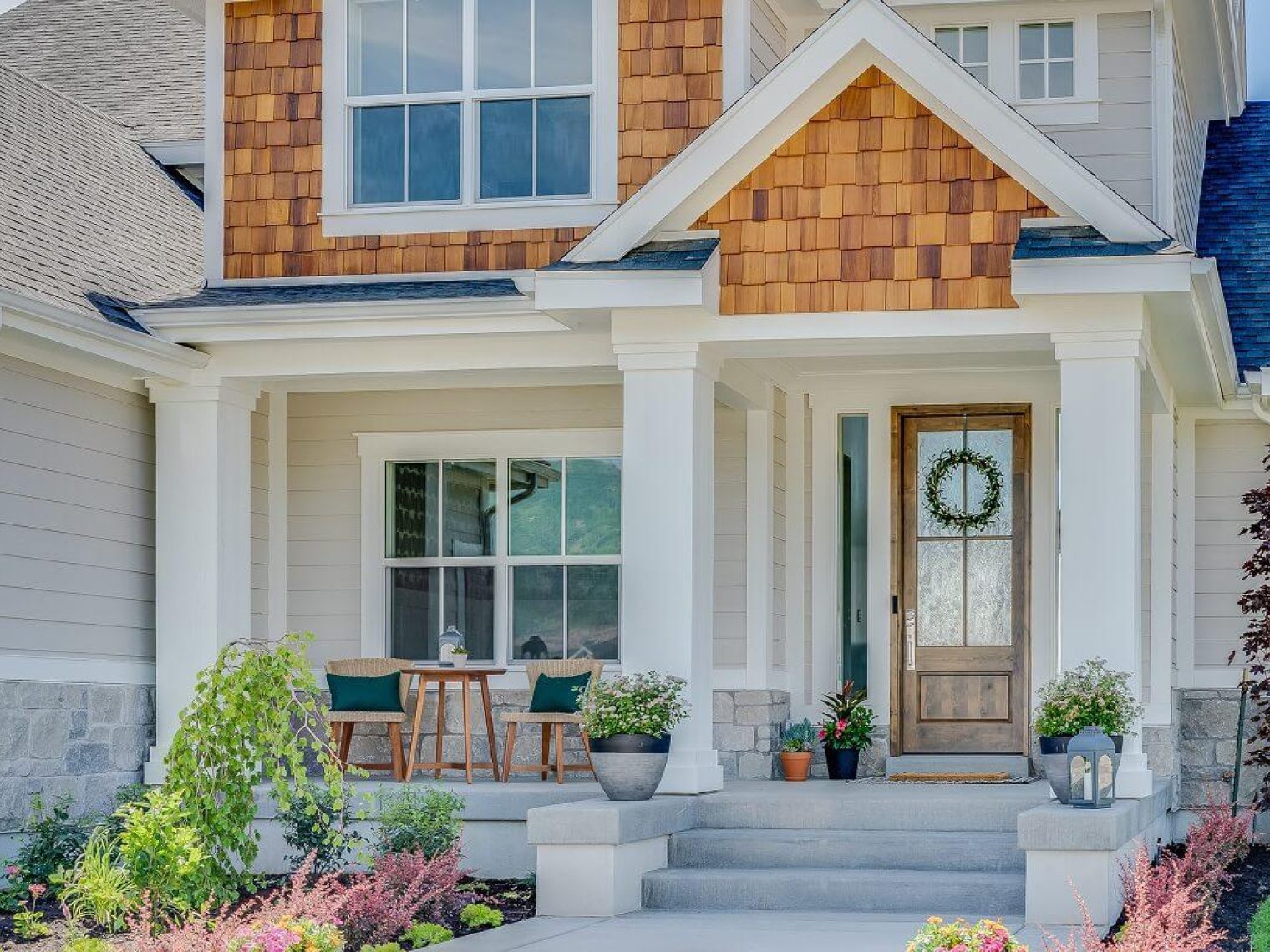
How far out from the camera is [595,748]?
8.75m

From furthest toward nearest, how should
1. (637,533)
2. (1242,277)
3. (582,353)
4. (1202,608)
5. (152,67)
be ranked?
1. (152,67)
2. (1242,277)
3. (1202,608)
4. (582,353)
5. (637,533)

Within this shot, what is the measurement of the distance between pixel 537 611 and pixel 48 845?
12.2 ft

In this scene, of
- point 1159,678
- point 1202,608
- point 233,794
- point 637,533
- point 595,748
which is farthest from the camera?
point 1202,608

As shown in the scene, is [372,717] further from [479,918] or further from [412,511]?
[479,918]

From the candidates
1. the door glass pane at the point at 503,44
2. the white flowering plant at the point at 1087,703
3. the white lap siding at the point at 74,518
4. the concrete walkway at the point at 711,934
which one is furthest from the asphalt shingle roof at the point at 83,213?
the white flowering plant at the point at 1087,703

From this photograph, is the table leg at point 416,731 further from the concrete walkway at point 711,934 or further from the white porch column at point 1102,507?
the white porch column at point 1102,507

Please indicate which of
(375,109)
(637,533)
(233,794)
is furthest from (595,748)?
(375,109)

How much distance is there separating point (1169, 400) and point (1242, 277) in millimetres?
1767

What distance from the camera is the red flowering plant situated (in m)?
11.1

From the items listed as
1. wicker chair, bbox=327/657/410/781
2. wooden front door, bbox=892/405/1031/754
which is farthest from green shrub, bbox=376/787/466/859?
wooden front door, bbox=892/405/1031/754

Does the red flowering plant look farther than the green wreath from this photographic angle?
No

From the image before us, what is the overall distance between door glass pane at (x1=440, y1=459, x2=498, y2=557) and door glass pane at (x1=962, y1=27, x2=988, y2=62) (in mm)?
3870

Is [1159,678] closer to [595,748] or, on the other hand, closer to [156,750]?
[595,748]

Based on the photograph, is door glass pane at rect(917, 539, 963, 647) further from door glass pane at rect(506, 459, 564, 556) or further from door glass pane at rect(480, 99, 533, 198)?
door glass pane at rect(480, 99, 533, 198)
